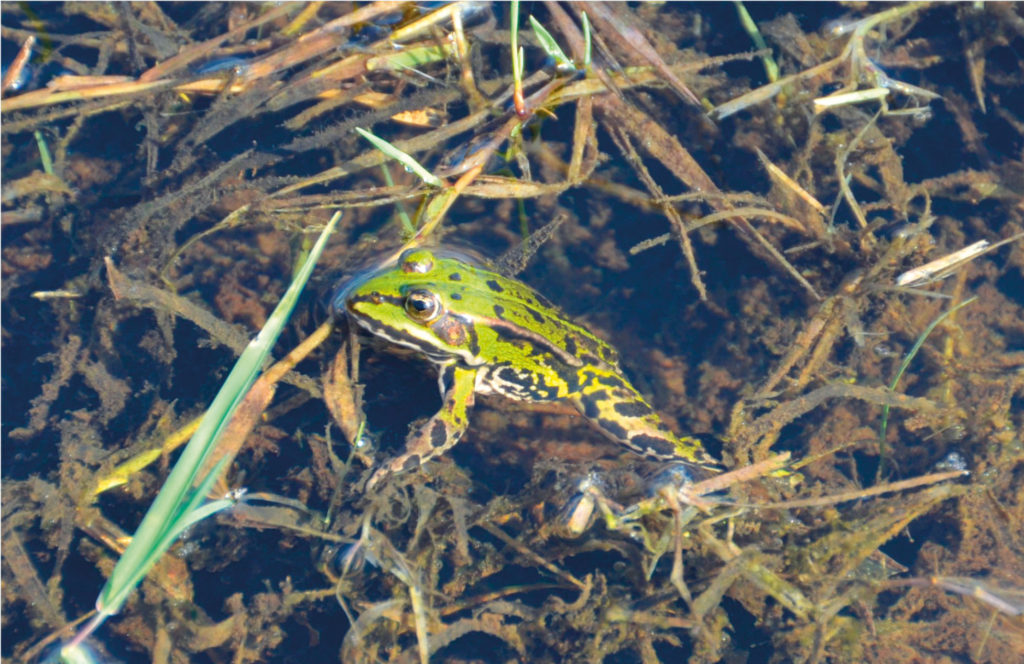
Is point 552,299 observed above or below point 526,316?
below

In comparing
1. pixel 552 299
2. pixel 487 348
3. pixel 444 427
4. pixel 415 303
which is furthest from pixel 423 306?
pixel 552 299

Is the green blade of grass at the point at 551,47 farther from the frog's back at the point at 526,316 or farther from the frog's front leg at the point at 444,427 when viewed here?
the frog's front leg at the point at 444,427

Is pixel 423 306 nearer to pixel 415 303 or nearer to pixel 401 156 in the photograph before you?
pixel 415 303

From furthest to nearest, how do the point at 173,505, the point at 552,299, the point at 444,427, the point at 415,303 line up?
the point at 552,299 < the point at 444,427 < the point at 415,303 < the point at 173,505

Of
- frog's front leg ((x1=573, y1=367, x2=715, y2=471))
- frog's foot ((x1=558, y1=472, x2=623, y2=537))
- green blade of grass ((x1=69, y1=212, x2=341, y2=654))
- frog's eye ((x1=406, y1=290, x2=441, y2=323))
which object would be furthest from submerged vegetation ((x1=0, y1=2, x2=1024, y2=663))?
green blade of grass ((x1=69, y1=212, x2=341, y2=654))

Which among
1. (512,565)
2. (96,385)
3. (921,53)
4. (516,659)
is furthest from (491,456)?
(921,53)

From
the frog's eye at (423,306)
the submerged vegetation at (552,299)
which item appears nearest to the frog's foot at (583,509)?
the submerged vegetation at (552,299)
